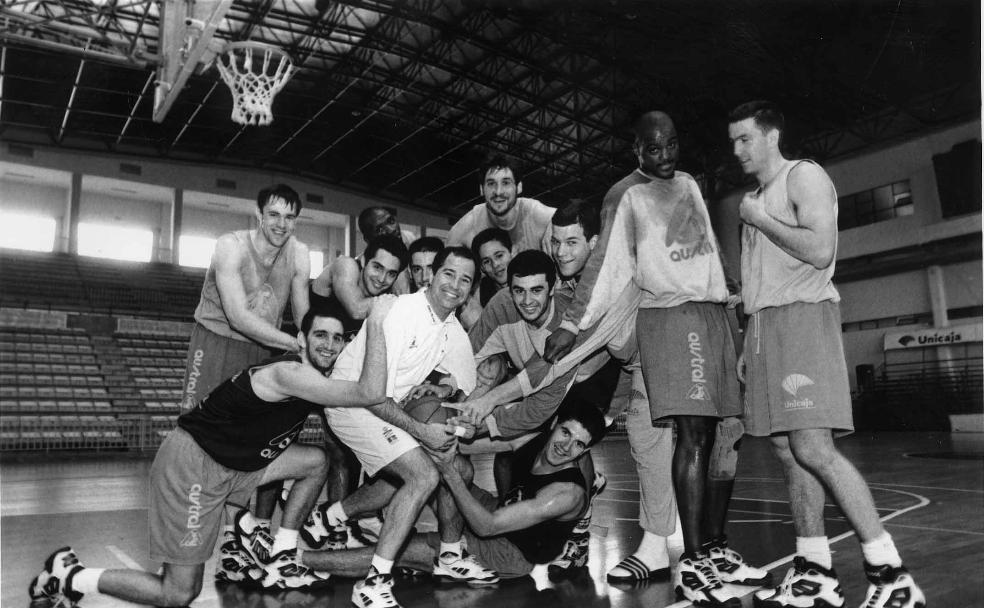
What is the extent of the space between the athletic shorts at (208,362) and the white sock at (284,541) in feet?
3.54

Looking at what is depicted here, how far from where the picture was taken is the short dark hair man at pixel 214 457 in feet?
10.7

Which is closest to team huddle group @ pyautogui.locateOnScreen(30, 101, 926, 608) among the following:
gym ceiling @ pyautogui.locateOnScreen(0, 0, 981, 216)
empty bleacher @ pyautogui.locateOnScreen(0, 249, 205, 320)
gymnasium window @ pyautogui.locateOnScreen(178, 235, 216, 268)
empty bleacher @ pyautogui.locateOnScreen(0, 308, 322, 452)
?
gym ceiling @ pyautogui.locateOnScreen(0, 0, 981, 216)

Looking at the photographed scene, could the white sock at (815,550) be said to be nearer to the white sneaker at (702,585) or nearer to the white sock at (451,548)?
the white sneaker at (702,585)

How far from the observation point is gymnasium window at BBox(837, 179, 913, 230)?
21344mm

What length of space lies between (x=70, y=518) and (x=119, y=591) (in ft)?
11.8

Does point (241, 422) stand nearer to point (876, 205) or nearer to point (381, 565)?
point (381, 565)

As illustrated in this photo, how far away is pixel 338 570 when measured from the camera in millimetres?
3809

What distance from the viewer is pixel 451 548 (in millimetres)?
3850

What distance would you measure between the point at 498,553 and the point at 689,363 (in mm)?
1486

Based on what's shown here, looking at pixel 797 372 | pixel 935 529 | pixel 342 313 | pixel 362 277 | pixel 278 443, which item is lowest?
pixel 935 529

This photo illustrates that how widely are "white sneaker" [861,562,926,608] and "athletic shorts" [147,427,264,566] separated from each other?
289 centimetres

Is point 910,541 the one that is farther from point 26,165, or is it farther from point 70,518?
point 26,165

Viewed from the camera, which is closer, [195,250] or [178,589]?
[178,589]

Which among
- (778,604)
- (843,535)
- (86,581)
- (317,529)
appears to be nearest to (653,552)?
(778,604)
